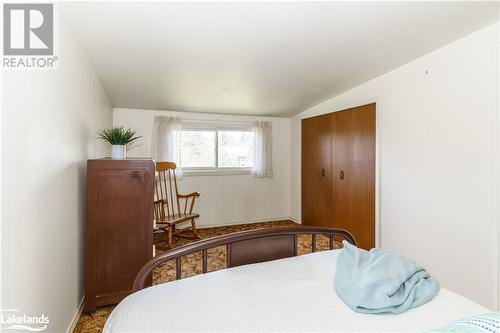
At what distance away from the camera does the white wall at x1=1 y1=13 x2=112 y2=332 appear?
42.3 inches

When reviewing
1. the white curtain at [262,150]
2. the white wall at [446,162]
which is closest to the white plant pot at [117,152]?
the white curtain at [262,150]

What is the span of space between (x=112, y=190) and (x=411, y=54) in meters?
2.96

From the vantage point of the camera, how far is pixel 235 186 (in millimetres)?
4664

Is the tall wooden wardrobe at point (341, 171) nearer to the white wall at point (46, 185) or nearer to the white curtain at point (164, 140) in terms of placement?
the white curtain at point (164, 140)

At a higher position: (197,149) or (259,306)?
(197,149)

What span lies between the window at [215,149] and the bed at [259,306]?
3125mm

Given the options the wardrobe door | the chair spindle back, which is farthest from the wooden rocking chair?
the wardrobe door

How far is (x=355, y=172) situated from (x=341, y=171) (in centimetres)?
25

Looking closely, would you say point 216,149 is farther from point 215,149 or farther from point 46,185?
point 46,185

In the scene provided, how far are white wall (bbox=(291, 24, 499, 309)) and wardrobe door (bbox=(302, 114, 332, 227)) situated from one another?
36.4 inches

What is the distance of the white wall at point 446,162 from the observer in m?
2.07

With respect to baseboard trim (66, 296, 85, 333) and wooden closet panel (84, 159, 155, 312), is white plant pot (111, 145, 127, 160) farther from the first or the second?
baseboard trim (66, 296, 85, 333)

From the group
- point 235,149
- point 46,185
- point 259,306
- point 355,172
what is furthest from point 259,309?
point 235,149

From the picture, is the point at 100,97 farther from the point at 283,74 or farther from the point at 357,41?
the point at 357,41
